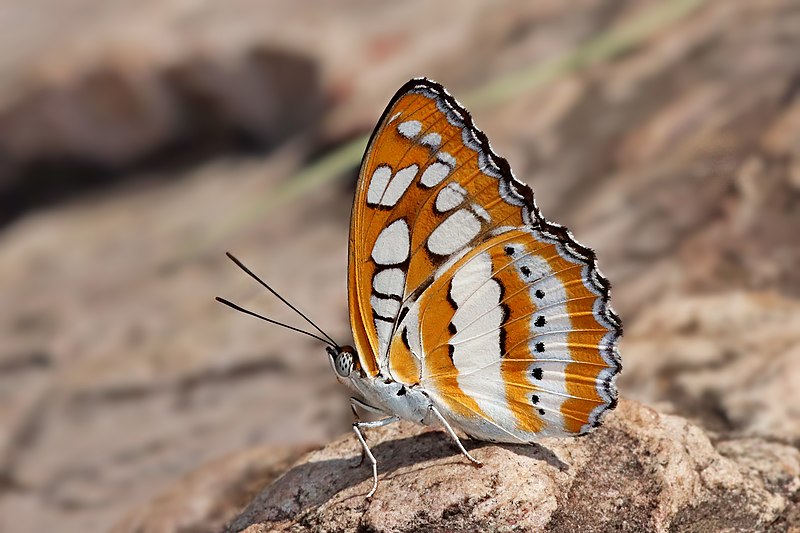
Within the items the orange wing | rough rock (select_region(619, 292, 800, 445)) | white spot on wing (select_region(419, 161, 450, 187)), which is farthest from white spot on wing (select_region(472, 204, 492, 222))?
rough rock (select_region(619, 292, 800, 445))

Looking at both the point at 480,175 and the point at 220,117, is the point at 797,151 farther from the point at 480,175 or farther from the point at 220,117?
the point at 220,117

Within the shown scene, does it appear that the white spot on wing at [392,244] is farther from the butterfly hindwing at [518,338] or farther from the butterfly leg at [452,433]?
the butterfly leg at [452,433]

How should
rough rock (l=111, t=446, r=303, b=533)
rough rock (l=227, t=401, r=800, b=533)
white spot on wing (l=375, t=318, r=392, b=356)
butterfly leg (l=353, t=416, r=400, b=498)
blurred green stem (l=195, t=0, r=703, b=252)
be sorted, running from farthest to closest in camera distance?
blurred green stem (l=195, t=0, r=703, b=252) < rough rock (l=111, t=446, r=303, b=533) < white spot on wing (l=375, t=318, r=392, b=356) < butterfly leg (l=353, t=416, r=400, b=498) < rough rock (l=227, t=401, r=800, b=533)

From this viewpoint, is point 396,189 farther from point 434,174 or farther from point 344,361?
point 344,361

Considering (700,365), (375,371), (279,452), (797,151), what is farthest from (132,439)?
(797,151)

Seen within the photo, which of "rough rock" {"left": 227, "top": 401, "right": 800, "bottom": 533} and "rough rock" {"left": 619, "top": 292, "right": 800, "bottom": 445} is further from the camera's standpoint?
"rough rock" {"left": 619, "top": 292, "right": 800, "bottom": 445}

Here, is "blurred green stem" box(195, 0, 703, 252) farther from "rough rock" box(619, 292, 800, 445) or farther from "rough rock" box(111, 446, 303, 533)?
"rough rock" box(111, 446, 303, 533)
